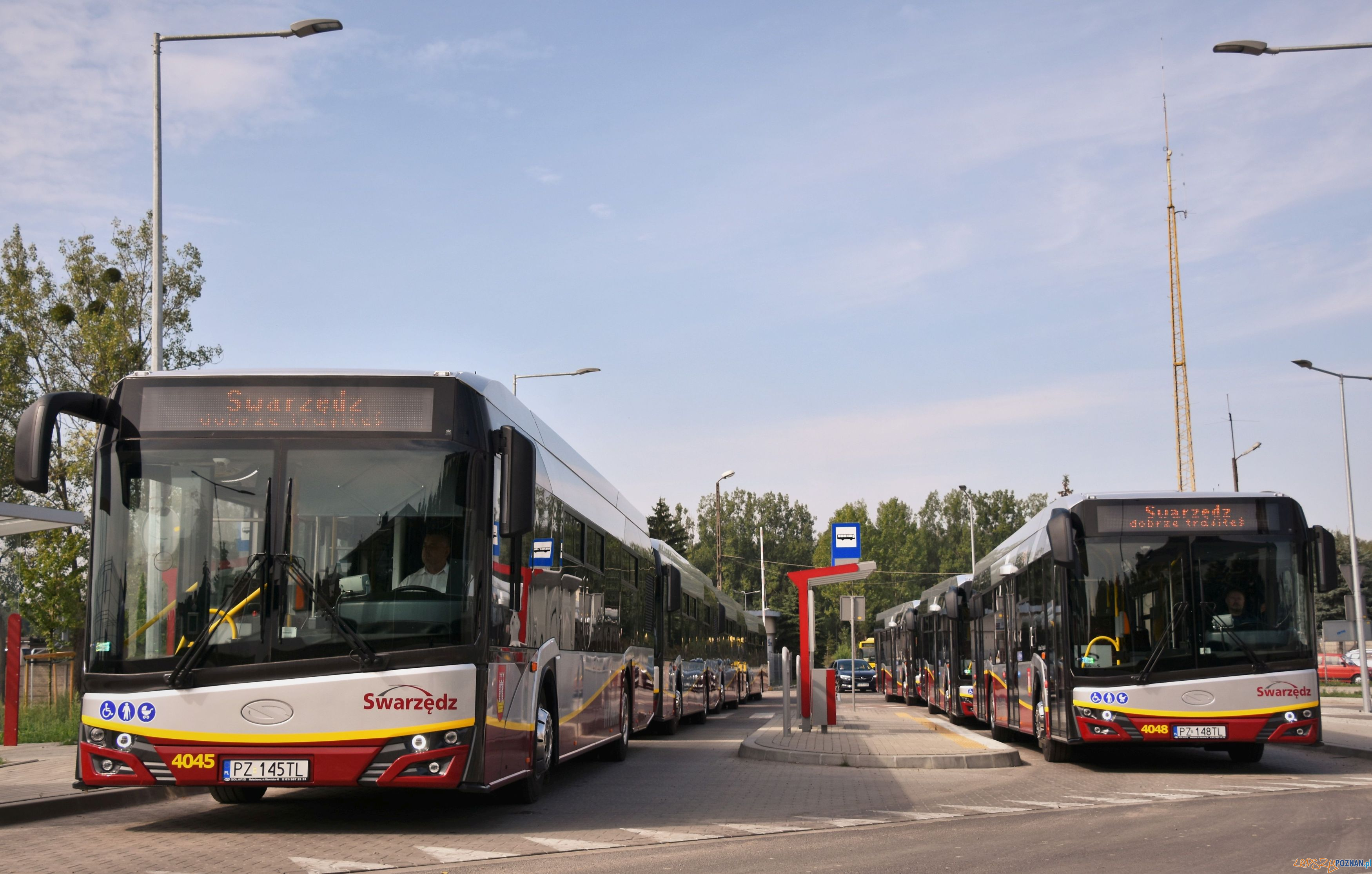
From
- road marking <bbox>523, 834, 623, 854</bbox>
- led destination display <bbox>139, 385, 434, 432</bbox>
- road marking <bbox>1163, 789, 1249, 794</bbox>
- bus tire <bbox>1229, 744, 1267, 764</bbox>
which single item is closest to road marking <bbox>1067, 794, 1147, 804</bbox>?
road marking <bbox>1163, 789, 1249, 794</bbox>

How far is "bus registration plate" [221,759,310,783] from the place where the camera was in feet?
30.2

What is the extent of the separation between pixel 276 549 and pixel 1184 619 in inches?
379

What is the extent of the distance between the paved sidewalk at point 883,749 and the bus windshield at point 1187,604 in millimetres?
2011

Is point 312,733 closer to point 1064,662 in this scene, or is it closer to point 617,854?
point 617,854

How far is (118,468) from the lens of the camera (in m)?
9.66

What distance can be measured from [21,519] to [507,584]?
20.7ft

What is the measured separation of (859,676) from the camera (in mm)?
58812

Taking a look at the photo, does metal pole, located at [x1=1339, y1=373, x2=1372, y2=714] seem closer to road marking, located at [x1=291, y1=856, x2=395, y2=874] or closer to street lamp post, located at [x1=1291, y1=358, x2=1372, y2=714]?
street lamp post, located at [x1=1291, y1=358, x2=1372, y2=714]

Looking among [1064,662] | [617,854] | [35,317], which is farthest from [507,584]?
[35,317]

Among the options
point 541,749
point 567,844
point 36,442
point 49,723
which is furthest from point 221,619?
point 49,723

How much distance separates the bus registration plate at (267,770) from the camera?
921cm

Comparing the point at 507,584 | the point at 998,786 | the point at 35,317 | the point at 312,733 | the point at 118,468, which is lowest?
the point at 998,786

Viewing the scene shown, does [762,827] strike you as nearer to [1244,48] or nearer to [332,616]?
[332,616]

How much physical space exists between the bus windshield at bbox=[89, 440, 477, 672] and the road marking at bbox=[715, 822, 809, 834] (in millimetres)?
2758
